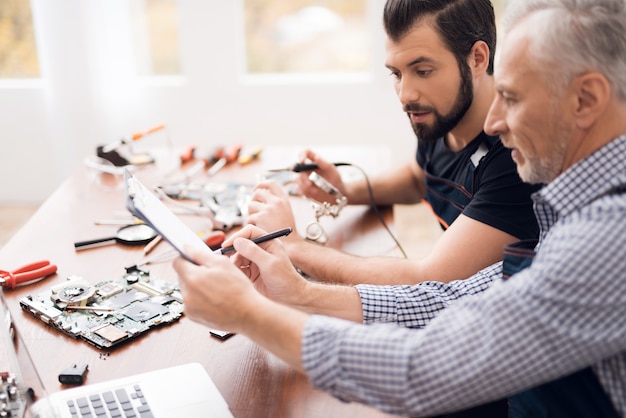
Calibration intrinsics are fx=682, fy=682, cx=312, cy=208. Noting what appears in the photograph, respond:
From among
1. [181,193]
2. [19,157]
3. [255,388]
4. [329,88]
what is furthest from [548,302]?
[19,157]

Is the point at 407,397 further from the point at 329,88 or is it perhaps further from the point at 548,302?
the point at 329,88

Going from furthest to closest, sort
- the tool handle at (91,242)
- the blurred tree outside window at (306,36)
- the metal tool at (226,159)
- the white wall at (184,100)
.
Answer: the blurred tree outside window at (306,36) → the white wall at (184,100) → the metal tool at (226,159) → the tool handle at (91,242)

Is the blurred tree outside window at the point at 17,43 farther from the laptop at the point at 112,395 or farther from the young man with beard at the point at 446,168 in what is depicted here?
the laptop at the point at 112,395

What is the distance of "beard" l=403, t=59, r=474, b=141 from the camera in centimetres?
160

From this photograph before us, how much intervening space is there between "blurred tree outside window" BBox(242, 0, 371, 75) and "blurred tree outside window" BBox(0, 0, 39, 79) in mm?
1117

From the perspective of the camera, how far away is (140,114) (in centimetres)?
345

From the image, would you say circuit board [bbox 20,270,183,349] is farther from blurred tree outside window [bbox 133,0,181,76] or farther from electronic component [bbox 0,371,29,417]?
blurred tree outside window [bbox 133,0,181,76]

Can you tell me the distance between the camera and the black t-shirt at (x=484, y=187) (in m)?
1.39

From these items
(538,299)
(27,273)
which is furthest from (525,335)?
(27,273)

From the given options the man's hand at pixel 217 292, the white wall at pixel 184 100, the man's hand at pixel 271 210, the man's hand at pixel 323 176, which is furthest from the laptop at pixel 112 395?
the white wall at pixel 184 100

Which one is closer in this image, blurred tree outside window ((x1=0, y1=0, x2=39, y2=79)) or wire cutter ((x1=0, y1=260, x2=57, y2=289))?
wire cutter ((x1=0, y1=260, x2=57, y2=289))

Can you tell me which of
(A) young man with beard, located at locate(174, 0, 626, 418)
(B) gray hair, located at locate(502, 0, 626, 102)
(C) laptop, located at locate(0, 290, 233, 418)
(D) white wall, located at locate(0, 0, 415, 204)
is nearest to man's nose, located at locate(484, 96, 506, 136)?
(A) young man with beard, located at locate(174, 0, 626, 418)

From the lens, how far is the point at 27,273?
4.53 ft

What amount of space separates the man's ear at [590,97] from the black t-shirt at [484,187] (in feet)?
1.47
